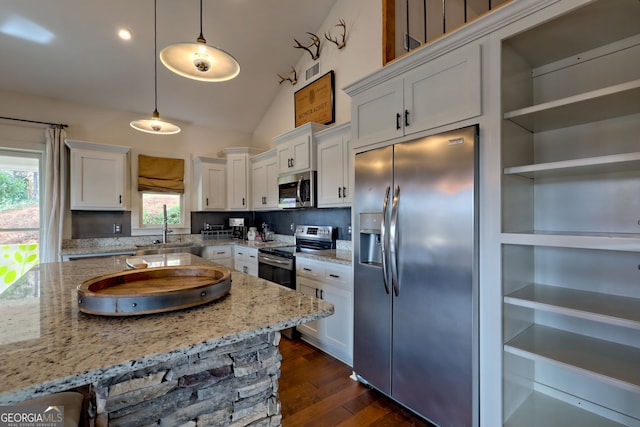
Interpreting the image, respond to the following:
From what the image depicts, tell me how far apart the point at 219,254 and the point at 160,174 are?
5.07ft

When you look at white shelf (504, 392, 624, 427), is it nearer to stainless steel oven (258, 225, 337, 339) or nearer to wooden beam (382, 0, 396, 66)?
stainless steel oven (258, 225, 337, 339)

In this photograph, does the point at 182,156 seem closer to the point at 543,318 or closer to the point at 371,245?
the point at 371,245

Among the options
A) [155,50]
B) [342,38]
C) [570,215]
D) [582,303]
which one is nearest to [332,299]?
[582,303]

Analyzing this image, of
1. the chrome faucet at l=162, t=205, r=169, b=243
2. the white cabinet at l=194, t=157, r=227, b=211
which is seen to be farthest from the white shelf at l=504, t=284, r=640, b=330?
the chrome faucet at l=162, t=205, r=169, b=243

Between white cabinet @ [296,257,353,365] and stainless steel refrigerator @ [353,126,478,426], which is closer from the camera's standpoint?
stainless steel refrigerator @ [353,126,478,426]

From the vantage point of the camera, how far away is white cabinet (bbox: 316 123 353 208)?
300 cm

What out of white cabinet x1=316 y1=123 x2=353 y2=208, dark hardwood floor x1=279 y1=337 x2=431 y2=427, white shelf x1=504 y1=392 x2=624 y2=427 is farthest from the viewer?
white cabinet x1=316 y1=123 x2=353 y2=208

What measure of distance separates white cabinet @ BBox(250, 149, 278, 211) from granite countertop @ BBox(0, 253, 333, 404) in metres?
2.97

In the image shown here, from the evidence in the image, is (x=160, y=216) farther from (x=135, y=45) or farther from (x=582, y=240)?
(x=582, y=240)

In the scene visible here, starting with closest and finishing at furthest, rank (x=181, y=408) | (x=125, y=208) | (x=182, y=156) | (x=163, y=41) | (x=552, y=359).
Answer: (x=181, y=408), (x=552, y=359), (x=163, y=41), (x=125, y=208), (x=182, y=156)

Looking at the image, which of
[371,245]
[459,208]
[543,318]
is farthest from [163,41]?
[543,318]

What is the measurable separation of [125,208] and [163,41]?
229 cm

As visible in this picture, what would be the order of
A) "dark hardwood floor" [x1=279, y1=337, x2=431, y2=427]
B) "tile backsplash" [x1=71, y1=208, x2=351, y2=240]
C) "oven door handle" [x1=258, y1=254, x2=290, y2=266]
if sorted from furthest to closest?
"tile backsplash" [x1=71, y1=208, x2=351, y2=240]
"oven door handle" [x1=258, y1=254, x2=290, y2=266]
"dark hardwood floor" [x1=279, y1=337, x2=431, y2=427]

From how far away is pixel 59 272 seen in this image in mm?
1880
